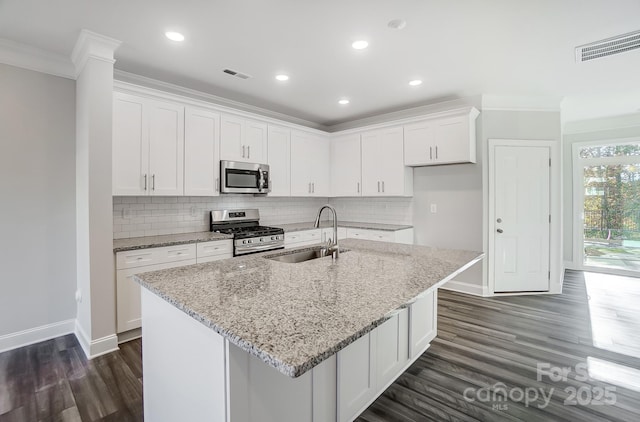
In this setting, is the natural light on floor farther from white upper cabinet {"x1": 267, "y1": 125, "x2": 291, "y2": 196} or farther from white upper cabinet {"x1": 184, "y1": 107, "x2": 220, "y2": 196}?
white upper cabinet {"x1": 184, "y1": 107, "x2": 220, "y2": 196}

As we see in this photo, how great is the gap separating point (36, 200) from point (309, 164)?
10.7 ft

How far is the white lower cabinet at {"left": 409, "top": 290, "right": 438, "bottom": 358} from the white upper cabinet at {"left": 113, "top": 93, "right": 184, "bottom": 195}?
2.68 m

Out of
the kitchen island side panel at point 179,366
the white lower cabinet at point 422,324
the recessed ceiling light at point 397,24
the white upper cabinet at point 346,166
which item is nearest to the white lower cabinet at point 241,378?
the kitchen island side panel at point 179,366

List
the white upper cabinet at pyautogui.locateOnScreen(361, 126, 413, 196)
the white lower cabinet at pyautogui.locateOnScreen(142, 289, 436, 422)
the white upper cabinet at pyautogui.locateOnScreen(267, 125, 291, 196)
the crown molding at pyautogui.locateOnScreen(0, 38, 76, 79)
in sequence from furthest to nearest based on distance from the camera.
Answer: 1. the white upper cabinet at pyautogui.locateOnScreen(361, 126, 413, 196)
2. the white upper cabinet at pyautogui.locateOnScreen(267, 125, 291, 196)
3. the crown molding at pyautogui.locateOnScreen(0, 38, 76, 79)
4. the white lower cabinet at pyautogui.locateOnScreen(142, 289, 436, 422)

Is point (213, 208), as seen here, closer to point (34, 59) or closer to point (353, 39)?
point (34, 59)

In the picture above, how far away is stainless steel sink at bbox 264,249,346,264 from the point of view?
2.21 metres

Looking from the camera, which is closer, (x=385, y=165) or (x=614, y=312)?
(x=614, y=312)

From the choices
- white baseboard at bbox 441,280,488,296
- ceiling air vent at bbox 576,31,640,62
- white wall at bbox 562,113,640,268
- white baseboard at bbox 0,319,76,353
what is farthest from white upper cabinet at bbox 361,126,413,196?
white baseboard at bbox 0,319,76,353

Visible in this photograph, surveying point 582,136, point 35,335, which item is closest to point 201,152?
point 35,335

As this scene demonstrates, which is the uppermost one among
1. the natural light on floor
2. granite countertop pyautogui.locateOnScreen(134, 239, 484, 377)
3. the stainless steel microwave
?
the stainless steel microwave

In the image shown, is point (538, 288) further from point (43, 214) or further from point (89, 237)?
point (43, 214)

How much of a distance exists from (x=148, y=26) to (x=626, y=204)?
7042mm

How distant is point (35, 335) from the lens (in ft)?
9.02

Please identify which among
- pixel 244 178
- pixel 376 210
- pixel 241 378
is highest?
pixel 244 178
